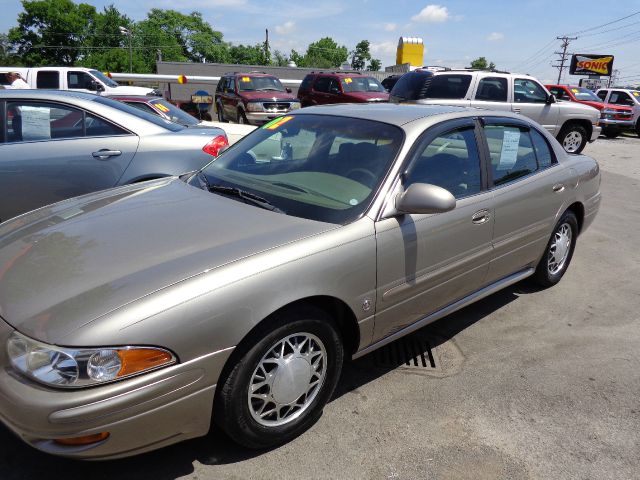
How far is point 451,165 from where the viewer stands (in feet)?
10.8

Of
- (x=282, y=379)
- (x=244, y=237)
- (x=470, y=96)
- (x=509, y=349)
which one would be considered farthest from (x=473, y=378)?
(x=470, y=96)

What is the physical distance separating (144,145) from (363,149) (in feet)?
8.85

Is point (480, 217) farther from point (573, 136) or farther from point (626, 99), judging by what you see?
point (626, 99)

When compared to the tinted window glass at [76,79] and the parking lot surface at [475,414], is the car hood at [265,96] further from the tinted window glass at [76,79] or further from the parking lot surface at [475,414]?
the parking lot surface at [475,414]

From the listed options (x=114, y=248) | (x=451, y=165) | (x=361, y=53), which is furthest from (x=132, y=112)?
(x=361, y=53)

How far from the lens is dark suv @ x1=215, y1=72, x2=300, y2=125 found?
15.0 m

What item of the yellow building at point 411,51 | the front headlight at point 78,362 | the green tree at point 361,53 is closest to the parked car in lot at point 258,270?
the front headlight at point 78,362

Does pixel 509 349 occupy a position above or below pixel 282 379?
below

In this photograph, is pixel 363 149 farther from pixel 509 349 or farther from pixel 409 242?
pixel 509 349

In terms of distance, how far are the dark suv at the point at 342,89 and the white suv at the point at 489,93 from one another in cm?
363

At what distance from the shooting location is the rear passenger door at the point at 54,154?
457cm

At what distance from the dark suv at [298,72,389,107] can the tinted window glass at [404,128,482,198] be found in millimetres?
11831

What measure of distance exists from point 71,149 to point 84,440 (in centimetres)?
352

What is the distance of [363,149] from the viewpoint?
10.2ft
